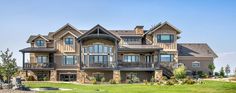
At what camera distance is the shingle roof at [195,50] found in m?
56.8

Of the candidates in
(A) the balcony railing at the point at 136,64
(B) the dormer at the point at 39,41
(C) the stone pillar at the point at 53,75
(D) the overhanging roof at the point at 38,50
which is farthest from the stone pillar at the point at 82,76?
(B) the dormer at the point at 39,41

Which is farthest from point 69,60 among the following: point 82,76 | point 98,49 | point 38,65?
point 98,49

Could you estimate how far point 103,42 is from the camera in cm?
5231

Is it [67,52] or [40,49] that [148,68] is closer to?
[67,52]

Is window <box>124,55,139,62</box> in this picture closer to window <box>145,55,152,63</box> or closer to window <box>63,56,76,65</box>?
window <box>145,55,152,63</box>

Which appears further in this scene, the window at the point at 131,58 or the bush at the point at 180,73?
the window at the point at 131,58

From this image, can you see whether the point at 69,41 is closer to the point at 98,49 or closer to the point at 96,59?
the point at 98,49

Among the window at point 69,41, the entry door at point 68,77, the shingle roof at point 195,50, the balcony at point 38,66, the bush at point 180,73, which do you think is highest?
the window at point 69,41

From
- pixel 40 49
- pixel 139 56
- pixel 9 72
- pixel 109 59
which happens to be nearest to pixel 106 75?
pixel 109 59

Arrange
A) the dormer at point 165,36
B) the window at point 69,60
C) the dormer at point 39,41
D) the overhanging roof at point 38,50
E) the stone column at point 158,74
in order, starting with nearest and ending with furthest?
the stone column at point 158,74 → the overhanging roof at point 38,50 → the dormer at point 165,36 → the window at point 69,60 → the dormer at point 39,41

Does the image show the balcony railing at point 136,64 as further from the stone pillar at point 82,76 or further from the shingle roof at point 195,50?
the shingle roof at point 195,50

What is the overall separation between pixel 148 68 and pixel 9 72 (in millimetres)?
19930

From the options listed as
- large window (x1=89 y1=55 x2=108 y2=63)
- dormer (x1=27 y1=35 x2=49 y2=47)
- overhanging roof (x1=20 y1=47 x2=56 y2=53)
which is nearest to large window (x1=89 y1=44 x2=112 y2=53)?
large window (x1=89 y1=55 x2=108 y2=63)

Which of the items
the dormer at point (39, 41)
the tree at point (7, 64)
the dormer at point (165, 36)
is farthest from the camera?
the dormer at point (39, 41)
